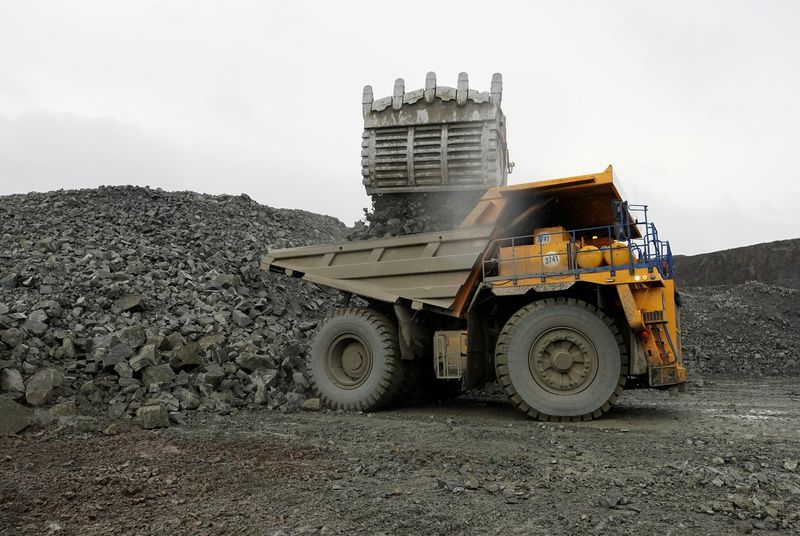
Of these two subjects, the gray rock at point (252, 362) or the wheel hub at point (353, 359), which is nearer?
the wheel hub at point (353, 359)

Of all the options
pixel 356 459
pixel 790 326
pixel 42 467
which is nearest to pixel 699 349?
pixel 790 326

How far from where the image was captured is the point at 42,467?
4.66 meters

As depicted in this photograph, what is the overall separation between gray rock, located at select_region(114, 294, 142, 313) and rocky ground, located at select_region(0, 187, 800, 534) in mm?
21

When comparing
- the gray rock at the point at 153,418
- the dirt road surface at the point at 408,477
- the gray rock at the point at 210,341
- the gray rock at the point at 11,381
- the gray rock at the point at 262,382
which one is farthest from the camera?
the gray rock at the point at 210,341

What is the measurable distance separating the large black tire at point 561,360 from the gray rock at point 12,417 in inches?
176

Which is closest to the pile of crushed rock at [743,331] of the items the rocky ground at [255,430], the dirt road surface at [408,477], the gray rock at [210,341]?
the rocky ground at [255,430]

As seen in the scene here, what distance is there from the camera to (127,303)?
867 cm

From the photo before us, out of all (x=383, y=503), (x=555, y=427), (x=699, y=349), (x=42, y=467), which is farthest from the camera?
(x=699, y=349)

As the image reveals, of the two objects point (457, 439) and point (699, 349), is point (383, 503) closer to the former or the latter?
point (457, 439)

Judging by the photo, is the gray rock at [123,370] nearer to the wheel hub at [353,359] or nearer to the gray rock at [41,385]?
the gray rock at [41,385]

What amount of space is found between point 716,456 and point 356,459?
2.63 metres

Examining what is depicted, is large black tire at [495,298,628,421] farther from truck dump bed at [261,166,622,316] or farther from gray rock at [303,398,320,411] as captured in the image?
gray rock at [303,398,320,411]

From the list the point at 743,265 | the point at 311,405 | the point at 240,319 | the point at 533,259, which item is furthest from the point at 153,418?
the point at 743,265

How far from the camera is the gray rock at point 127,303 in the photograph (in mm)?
8617
